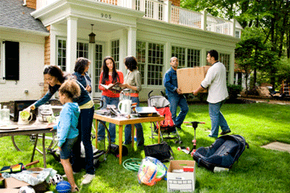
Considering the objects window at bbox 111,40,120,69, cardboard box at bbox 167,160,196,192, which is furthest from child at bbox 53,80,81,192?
window at bbox 111,40,120,69

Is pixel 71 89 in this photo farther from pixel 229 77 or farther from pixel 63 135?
pixel 229 77

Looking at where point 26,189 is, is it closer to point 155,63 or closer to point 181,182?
point 181,182

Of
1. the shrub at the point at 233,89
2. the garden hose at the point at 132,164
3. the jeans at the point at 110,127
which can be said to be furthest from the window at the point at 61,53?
the shrub at the point at 233,89

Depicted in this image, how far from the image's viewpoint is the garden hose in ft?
12.7

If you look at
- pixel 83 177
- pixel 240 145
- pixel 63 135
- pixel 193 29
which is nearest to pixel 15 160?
pixel 83 177

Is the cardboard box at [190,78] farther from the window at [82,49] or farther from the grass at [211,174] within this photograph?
the window at [82,49]

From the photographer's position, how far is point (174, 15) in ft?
44.0

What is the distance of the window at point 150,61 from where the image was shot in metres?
12.2

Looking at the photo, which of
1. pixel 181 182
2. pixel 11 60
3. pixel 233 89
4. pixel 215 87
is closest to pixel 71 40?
pixel 11 60

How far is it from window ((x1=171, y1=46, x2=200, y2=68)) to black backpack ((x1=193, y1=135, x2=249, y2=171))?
32.0ft

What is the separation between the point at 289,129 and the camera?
288 inches

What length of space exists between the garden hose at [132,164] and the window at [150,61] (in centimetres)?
833

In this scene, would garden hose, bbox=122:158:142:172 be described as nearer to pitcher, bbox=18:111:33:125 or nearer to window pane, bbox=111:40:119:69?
pitcher, bbox=18:111:33:125

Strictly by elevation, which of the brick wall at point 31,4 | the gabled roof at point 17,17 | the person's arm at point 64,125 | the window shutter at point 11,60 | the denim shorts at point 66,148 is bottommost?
the denim shorts at point 66,148
